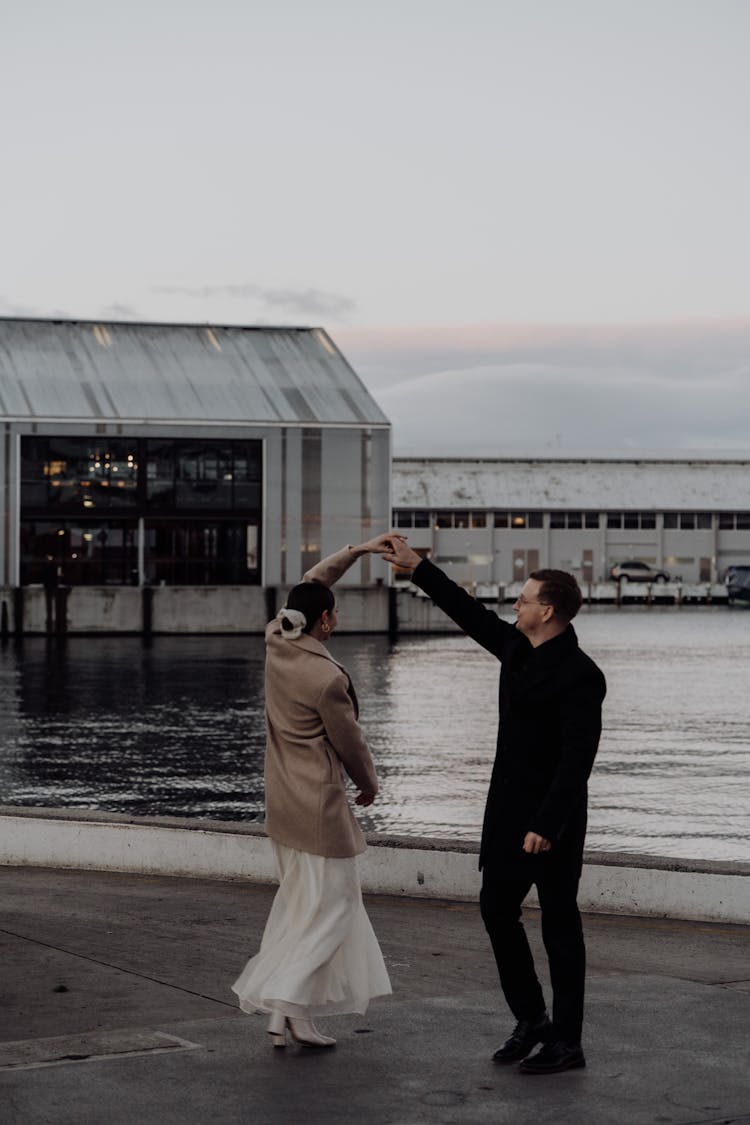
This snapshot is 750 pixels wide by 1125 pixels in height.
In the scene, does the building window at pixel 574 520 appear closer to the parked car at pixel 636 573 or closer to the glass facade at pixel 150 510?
the parked car at pixel 636 573

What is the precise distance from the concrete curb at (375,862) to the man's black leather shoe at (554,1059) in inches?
135

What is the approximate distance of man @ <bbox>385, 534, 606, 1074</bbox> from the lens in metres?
6.38

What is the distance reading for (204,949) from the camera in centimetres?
860

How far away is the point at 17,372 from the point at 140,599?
415 inches

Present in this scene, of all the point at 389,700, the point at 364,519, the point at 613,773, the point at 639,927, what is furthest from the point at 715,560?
the point at 639,927

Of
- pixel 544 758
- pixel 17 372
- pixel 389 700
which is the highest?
pixel 17 372

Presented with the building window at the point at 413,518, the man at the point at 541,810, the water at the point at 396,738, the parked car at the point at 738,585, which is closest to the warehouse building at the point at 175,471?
the water at the point at 396,738

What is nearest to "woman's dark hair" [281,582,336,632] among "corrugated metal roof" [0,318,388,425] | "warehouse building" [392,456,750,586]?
"corrugated metal roof" [0,318,388,425]

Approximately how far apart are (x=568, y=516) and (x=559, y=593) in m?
106

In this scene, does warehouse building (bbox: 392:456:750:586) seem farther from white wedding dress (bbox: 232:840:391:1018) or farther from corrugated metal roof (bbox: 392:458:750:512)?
white wedding dress (bbox: 232:840:391:1018)

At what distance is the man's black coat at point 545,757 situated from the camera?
6340 mm

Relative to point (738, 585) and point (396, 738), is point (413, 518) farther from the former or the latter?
point (396, 738)

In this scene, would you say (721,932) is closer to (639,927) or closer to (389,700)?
(639,927)

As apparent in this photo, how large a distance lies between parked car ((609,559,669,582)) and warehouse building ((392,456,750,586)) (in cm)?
139
